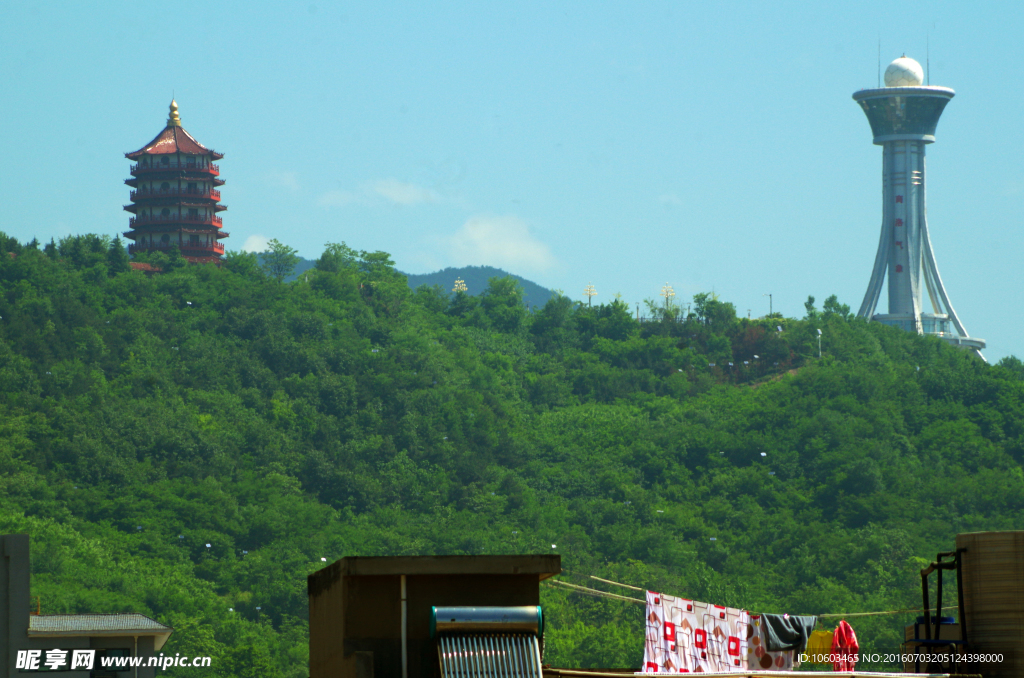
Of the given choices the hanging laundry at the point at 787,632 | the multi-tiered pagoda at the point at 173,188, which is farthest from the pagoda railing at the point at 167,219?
the hanging laundry at the point at 787,632

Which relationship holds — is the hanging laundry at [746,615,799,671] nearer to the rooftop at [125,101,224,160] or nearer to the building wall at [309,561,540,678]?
the building wall at [309,561,540,678]

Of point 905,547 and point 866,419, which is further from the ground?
point 866,419

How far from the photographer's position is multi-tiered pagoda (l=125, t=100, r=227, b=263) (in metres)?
139

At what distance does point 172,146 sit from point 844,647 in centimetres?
12848

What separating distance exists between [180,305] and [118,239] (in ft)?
32.1

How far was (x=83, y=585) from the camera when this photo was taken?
324 feet

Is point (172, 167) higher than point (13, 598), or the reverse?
point (172, 167)

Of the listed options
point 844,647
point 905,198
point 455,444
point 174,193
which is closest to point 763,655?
point 844,647

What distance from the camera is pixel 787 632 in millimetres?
24484

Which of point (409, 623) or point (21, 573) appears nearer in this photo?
point (409, 623)

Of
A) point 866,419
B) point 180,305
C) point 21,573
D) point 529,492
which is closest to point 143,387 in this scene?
point 180,305

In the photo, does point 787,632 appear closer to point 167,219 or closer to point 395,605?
point 395,605

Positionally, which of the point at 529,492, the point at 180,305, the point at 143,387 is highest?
the point at 180,305

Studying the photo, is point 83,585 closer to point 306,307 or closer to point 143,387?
point 143,387
